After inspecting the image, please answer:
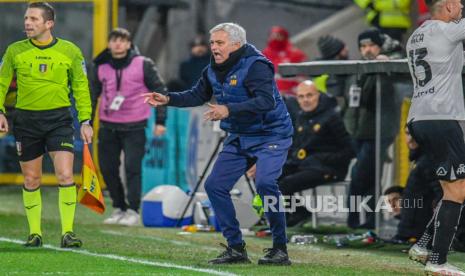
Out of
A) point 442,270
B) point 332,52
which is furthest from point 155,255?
point 332,52

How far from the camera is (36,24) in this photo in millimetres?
12148

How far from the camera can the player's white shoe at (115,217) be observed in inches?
609

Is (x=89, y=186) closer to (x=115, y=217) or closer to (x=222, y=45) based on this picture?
(x=222, y=45)

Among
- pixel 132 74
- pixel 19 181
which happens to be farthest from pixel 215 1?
pixel 132 74

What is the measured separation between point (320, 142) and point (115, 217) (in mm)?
2338

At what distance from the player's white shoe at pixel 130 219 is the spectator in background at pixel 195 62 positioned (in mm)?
6006

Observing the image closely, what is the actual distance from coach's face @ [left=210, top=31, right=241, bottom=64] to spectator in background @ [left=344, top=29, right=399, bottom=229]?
3730 mm

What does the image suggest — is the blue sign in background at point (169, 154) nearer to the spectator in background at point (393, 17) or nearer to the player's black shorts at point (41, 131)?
the spectator in background at point (393, 17)

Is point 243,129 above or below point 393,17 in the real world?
below

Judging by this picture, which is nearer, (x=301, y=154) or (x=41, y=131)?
(x=41, y=131)

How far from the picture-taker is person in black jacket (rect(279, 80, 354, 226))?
591 inches

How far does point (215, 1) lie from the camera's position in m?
22.8

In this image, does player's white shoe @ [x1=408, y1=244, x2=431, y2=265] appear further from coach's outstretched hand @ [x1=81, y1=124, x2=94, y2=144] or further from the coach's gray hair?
coach's outstretched hand @ [x1=81, y1=124, x2=94, y2=144]

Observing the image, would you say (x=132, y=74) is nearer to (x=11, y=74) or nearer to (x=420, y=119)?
(x=11, y=74)
